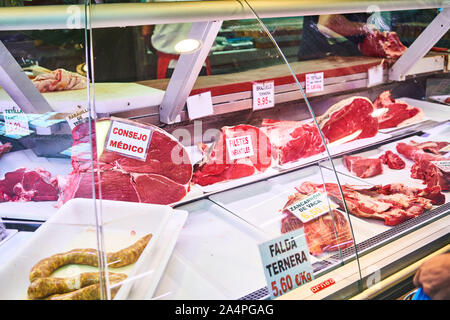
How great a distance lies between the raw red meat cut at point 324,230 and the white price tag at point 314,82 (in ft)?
4.30

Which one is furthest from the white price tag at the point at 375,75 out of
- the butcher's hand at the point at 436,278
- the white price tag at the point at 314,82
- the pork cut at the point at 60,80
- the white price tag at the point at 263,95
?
the pork cut at the point at 60,80

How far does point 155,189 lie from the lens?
202 cm

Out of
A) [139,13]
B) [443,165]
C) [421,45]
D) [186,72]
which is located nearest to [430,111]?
[421,45]

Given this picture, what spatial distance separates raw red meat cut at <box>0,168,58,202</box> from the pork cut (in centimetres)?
43

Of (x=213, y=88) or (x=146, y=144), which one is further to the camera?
(x=213, y=88)

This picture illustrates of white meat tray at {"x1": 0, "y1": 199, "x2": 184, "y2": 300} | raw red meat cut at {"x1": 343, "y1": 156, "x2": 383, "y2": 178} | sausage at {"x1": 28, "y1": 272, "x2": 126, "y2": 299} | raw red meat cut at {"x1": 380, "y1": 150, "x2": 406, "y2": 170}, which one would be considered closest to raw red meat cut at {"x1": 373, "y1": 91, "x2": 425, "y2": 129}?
raw red meat cut at {"x1": 380, "y1": 150, "x2": 406, "y2": 170}

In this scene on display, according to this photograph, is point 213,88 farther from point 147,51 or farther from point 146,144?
point 147,51

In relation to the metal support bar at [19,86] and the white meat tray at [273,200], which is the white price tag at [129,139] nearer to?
the metal support bar at [19,86]

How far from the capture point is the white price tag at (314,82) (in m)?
2.88

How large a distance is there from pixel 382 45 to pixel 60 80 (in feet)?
8.05

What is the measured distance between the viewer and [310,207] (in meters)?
1.83

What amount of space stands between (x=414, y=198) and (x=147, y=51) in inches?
211

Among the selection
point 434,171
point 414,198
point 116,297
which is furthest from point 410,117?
point 116,297

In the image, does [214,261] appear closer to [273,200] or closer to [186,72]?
[273,200]
